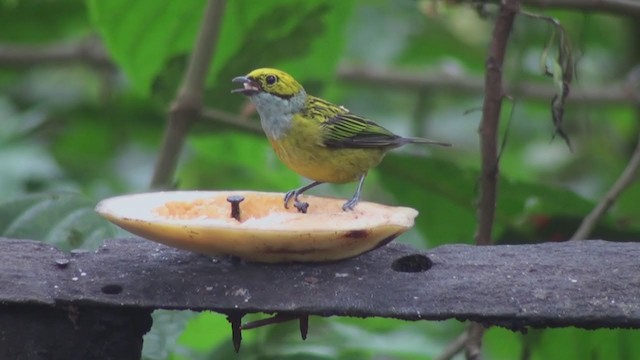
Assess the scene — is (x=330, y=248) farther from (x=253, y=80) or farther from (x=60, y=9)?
(x=60, y=9)

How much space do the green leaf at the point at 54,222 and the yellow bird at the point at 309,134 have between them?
0.56 m

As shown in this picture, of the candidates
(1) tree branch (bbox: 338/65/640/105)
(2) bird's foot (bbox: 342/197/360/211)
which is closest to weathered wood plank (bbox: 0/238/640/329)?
(2) bird's foot (bbox: 342/197/360/211)

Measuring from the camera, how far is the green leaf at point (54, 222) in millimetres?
3109

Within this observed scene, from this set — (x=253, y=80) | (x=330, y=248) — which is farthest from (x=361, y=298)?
(x=253, y=80)

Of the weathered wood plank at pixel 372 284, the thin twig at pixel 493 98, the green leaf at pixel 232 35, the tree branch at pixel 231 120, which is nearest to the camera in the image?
the weathered wood plank at pixel 372 284

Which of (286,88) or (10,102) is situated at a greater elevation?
(286,88)

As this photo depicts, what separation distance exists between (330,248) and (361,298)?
0.41ft

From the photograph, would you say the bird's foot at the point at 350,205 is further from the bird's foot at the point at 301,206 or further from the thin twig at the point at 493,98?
the thin twig at the point at 493,98

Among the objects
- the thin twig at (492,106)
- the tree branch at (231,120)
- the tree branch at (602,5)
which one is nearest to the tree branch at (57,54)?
the tree branch at (231,120)

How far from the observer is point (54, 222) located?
10.4 feet

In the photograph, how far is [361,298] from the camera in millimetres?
2035

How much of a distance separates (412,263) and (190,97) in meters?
1.50

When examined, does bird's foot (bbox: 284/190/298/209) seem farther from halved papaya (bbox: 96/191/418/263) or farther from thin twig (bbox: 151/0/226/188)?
thin twig (bbox: 151/0/226/188)

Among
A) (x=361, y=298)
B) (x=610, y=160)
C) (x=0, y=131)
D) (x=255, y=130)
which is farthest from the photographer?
(x=610, y=160)
